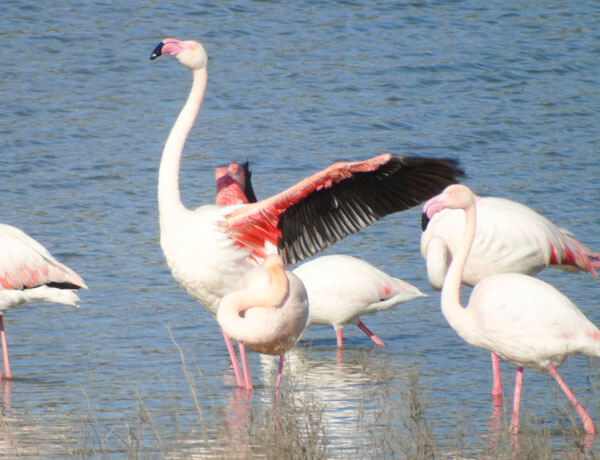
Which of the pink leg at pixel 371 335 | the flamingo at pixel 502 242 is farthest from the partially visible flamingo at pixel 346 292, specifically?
the flamingo at pixel 502 242

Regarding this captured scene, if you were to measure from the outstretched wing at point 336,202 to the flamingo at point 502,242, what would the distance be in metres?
0.88

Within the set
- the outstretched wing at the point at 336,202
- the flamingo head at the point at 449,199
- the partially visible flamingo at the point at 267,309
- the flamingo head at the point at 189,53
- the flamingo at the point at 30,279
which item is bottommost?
the flamingo at the point at 30,279

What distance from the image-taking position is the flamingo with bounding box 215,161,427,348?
784 cm

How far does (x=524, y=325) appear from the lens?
559 cm

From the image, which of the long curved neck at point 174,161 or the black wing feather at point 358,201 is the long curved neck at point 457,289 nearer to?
the black wing feather at point 358,201

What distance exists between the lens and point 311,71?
15.8 meters

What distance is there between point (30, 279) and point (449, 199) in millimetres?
3034

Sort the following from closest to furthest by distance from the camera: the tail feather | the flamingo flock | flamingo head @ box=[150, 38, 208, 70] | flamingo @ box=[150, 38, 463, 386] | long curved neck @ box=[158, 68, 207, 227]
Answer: the flamingo flock < flamingo @ box=[150, 38, 463, 386] < long curved neck @ box=[158, 68, 207, 227] < flamingo head @ box=[150, 38, 208, 70] < the tail feather

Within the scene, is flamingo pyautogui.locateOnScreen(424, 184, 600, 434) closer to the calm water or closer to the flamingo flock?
the flamingo flock

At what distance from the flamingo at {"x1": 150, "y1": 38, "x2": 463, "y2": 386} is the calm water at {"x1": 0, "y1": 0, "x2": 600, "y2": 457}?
0.72 meters

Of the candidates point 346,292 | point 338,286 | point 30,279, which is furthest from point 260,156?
point 30,279

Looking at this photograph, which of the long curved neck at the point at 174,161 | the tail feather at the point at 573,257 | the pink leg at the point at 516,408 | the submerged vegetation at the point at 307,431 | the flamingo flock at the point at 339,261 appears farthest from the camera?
the tail feather at the point at 573,257

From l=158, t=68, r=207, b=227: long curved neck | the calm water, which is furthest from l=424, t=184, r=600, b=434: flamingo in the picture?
l=158, t=68, r=207, b=227: long curved neck

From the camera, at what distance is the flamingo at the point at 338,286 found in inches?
309
